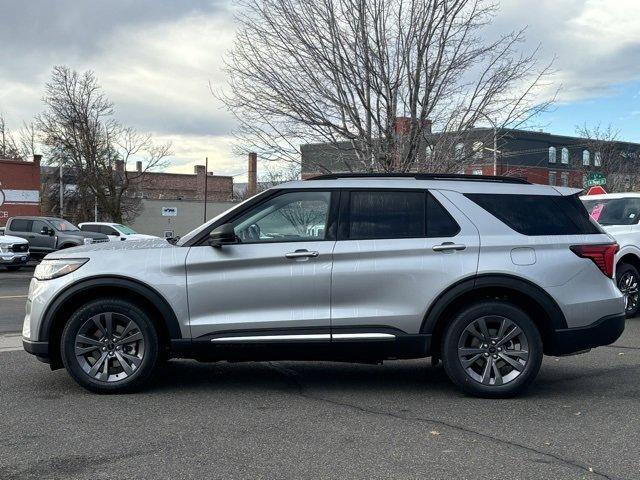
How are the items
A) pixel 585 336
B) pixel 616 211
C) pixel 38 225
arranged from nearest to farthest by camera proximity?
pixel 585 336 < pixel 616 211 < pixel 38 225

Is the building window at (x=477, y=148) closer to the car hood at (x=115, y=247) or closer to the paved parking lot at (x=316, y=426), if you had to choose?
the paved parking lot at (x=316, y=426)

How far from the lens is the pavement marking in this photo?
7.62 metres

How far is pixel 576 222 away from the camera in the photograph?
18.7 feet

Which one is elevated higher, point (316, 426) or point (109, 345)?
point (109, 345)

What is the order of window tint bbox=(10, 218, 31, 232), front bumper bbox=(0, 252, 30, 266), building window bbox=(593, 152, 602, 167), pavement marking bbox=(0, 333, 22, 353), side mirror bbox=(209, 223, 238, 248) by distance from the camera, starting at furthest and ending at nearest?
building window bbox=(593, 152, 602, 167) < window tint bbox=(10, 218, 31, 232) < front bumper bbox=(0, 252, 30, 266) < pavement marking bbox=(0, 333, 22, 353) < side mirror bbox=(209, 223, 238, 248)

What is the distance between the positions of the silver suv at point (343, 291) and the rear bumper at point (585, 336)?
12mm

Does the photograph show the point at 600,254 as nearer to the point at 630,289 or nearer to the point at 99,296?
the point at 99,296

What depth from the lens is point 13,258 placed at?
802 inches

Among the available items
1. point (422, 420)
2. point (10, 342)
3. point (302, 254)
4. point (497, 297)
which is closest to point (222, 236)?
point (302, 254)

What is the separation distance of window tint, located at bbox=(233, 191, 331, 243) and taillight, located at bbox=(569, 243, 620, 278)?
2149 mm

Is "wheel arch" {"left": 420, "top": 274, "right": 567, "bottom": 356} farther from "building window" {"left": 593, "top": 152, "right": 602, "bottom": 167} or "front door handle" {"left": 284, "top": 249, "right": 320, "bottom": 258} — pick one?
"building window" {"left": 593, "top": 152, "right": 602, "bottom": 167}

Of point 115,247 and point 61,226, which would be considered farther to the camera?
point 61,226

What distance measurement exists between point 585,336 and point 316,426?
244 centimetres

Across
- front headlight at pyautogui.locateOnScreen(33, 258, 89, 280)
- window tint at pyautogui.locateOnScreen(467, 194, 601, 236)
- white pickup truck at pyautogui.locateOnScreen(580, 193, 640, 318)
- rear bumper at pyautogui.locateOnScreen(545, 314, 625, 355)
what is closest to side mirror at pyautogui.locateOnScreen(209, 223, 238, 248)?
front headlight at pyautogui.locateOnScreen(33, 258, 89, 280)
